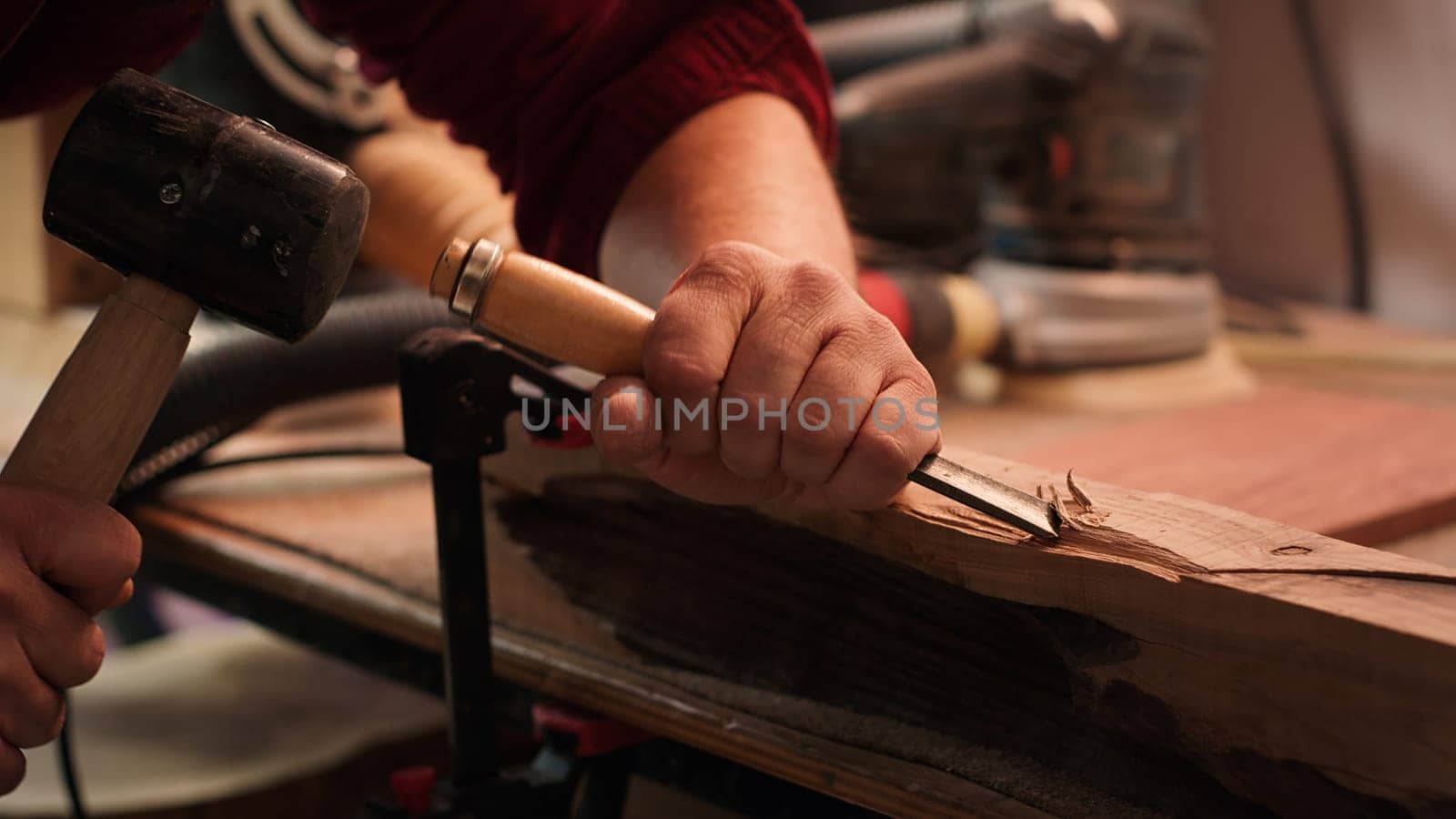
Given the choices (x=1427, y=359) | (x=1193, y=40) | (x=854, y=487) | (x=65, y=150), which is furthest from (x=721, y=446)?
(x=1427, y=359)

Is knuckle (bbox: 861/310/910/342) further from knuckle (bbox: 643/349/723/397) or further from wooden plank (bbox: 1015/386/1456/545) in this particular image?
wooden plank (bbox: 1015/386/1456/545)

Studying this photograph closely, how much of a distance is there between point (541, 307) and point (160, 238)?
0.15m

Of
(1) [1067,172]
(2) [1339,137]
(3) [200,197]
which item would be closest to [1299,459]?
(1) [1067,172]

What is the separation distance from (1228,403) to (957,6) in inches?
20.6

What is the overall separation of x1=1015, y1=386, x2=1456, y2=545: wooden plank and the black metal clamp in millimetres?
422

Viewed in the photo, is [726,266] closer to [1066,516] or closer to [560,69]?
[1066,516]

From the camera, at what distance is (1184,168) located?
123 centimetres

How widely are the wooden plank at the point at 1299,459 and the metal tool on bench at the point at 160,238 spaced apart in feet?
1.84

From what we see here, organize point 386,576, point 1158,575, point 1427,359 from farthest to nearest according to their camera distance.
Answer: point 1427,359, point 386,576, point 1158,575

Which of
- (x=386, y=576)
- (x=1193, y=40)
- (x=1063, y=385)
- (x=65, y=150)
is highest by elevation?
(x=1193, y=40)

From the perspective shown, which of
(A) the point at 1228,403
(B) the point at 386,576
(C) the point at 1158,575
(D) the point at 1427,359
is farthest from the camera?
(D) the point at 1427,359

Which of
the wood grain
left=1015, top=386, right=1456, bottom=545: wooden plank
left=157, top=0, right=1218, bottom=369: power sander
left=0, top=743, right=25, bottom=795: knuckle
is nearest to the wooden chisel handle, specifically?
the wood grain

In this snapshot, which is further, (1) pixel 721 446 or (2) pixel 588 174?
(2) pixel 588 174

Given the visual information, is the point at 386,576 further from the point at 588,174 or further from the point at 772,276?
the point at 772,276
